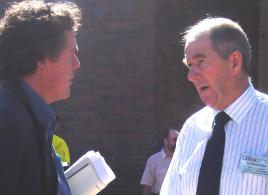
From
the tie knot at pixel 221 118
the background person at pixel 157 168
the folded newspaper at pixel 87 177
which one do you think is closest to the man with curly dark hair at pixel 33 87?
the folded newspaper at pixel 87 177

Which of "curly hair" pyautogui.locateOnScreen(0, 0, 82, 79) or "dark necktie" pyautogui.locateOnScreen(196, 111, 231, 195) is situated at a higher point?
"curly hair" pyautogui.locateOnScreen(0, 0, 82, 79)

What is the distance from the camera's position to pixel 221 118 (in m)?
2.93

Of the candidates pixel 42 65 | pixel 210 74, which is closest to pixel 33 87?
pixel 42 65

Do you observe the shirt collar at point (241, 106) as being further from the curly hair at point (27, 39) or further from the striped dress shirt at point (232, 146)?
the curly hair at point (27, 39)

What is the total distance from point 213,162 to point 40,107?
97 centimetres

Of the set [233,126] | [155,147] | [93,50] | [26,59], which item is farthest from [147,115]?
[26,59]

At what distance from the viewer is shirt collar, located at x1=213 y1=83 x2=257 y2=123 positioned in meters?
2.86

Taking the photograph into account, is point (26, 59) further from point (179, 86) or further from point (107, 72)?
point (179, 86)

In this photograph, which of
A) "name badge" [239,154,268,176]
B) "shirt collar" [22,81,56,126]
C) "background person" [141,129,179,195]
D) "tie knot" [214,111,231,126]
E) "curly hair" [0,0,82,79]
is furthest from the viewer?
"background person" [141,129,179,195]

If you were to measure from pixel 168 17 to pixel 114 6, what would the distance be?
0.78 meters

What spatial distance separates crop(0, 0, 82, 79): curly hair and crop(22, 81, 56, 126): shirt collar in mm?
89

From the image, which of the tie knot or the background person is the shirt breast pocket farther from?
the background person

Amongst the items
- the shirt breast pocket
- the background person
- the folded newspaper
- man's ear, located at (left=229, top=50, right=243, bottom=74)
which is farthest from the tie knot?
the background person

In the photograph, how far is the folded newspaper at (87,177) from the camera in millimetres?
2807
